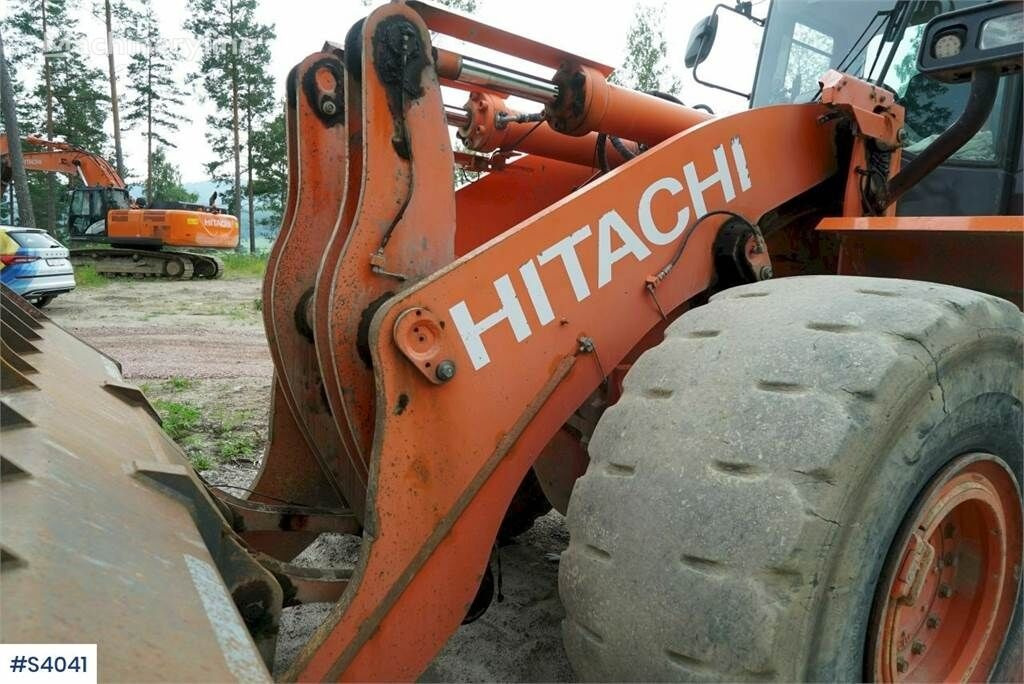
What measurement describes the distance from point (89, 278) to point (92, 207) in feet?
14.4

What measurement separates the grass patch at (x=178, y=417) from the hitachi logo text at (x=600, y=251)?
3.92 meters

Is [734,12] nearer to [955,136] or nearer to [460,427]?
[955,136]

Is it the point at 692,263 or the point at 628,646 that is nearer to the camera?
the point at 628,646

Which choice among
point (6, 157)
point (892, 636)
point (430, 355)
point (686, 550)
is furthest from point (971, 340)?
point (6, 157)

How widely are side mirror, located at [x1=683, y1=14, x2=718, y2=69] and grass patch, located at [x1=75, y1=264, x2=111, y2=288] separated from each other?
17.4m

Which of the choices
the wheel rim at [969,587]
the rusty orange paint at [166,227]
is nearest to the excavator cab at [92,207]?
the rusty orange paint at [166,227]

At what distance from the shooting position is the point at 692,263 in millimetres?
2230

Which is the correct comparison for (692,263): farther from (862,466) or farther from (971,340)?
(862,466)

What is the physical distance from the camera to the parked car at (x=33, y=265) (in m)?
11.8

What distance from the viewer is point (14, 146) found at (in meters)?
18.6

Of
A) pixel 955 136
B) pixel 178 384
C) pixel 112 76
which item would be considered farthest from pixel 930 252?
pixel 112 76

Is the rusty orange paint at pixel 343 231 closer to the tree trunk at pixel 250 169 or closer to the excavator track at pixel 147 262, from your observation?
the excavator track at pixel 147 262

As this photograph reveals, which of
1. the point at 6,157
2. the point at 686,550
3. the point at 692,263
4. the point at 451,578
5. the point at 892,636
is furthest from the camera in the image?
the point at 6,157

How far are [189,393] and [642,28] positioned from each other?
2223cm
